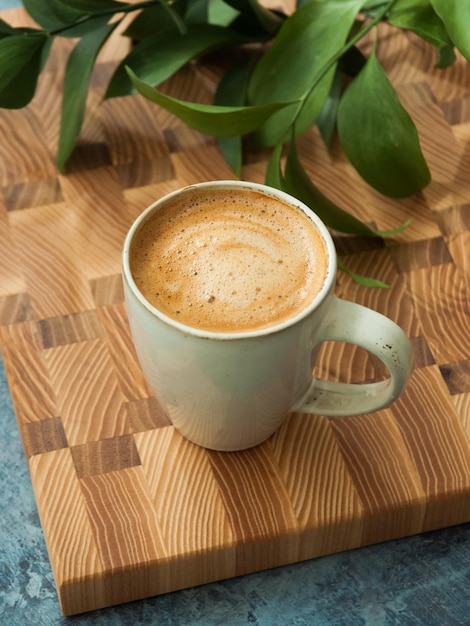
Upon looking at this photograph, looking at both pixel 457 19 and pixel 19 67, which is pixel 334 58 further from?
pixel 19 67

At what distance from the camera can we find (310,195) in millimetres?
736

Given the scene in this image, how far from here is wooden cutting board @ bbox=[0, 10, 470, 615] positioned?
63 cm

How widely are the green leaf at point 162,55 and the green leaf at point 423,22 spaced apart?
0.15m

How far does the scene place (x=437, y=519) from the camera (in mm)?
656

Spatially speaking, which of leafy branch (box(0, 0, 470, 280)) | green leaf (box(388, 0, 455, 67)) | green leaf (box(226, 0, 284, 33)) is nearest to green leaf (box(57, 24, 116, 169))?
leafy branch (box(0, 0, 470, 280))

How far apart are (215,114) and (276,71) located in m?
0.11

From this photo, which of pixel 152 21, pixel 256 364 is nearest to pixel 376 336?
pixel 256 364

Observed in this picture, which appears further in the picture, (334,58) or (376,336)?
(334,58)

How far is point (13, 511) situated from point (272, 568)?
0.18m

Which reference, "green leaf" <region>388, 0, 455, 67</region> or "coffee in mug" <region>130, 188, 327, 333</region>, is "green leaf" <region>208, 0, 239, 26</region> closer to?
"green leaf" <region>388, 0, 455, 67</region>

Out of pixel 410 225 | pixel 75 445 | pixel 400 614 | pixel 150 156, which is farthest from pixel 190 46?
pixel 400 614

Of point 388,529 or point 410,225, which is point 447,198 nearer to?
point 410,225

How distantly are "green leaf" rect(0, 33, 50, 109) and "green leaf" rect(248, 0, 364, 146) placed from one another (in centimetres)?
17

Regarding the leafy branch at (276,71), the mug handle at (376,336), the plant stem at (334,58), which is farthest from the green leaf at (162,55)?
the mug handle at (376,336)
